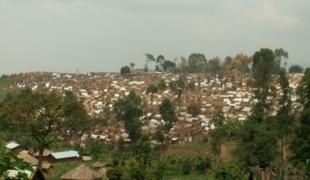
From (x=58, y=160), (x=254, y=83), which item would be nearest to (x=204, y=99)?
(x=254, y=83)

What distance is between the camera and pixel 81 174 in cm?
3005

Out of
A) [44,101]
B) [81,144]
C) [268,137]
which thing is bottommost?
Answer: [81,144]

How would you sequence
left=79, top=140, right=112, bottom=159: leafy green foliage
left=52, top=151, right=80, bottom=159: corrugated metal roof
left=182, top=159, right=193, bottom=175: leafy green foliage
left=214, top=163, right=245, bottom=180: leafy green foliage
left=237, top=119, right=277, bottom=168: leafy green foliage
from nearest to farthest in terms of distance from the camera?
left=214, top=163, right=245, bottom=180: leafy green foliage → left=237, top=119, right=277, bottom=168: leafy green foliage → left=182, top=159, right=193, bottom=175: leafy green foliage → left=52, top=151, right=80, bottom=159: corrugated metal roof → left=79, top=140, right=112, bottom=159: leafy green foliage

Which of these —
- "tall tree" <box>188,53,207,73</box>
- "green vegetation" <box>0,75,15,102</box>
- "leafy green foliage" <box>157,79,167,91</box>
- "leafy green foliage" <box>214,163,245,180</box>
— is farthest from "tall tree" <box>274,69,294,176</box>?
"green vegetation" <box>0,75,15,102</box>

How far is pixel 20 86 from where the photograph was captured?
7938cm

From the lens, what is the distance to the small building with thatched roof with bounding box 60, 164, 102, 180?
97.5 ft

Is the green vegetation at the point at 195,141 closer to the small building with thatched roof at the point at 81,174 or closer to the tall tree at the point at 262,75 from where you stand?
the tall tree at the point at 262,75

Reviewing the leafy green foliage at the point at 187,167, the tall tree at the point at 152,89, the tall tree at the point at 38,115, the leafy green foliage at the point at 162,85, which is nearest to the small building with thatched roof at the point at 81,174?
the tall tree at the point at 38,115

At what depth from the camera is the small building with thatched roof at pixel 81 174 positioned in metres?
29.7

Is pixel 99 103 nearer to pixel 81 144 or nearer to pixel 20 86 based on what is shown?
pixel 81 144

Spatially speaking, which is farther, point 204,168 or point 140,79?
point 140,79

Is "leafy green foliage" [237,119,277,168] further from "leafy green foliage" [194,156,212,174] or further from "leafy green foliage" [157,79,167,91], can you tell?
"leafy green foliage" [157,79,167,91]

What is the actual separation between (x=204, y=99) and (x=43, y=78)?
32.5 m

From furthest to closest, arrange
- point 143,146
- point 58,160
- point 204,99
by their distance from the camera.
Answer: point 204,99, point 58,160, point 143,146
